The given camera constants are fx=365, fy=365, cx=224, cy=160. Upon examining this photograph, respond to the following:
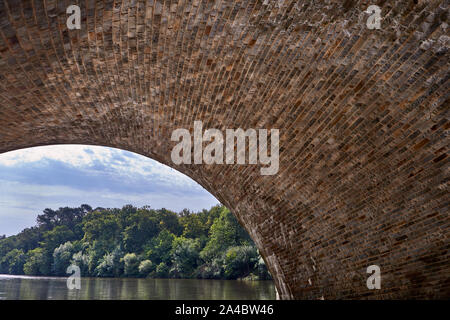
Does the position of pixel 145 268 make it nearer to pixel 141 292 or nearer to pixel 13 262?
pixel 141 292

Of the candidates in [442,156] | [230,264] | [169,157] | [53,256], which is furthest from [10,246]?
[442,156]

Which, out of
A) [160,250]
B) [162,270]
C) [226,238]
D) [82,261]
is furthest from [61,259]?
[226,238]

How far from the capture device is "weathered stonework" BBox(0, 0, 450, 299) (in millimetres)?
3387

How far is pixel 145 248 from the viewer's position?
53.2 metres

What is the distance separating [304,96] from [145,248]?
52.2m

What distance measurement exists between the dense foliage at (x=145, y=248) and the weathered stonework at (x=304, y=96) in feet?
97.3

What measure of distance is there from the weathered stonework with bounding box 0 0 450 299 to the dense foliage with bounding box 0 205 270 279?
97.3 ft

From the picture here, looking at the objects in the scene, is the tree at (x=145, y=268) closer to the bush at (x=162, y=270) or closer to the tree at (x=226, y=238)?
the bush at (x=162, y=270)

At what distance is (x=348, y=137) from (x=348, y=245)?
1.81 meters

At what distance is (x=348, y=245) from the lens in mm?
5340

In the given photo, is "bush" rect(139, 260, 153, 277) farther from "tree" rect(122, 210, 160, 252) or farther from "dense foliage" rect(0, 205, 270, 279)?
"tree" rect(122, 210, 160, 252)

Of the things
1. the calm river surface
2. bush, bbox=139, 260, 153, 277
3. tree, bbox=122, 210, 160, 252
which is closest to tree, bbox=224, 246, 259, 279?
the calm river surface

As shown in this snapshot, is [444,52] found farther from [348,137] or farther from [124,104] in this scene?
[124,104]

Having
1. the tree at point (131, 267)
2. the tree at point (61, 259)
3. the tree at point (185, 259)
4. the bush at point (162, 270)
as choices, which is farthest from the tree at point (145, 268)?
the tree at point (61, 259)
